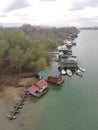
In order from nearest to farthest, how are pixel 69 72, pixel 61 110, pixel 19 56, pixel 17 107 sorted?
pixel 17 107, pixel 61 110, pixel 19 56, pixel 69 72

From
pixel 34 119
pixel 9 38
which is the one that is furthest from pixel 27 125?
pixel 9 38

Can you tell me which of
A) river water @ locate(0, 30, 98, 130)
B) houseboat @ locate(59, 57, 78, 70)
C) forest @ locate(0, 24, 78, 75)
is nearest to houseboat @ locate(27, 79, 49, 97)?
river water @ locate(0, 30, 98, 130)

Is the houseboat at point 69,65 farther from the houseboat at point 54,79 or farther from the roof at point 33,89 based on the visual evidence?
the roof at point 33,89

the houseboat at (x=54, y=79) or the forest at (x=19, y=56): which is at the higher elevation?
the forest at (x=19, y=56)

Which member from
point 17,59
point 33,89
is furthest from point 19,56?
point 33,89

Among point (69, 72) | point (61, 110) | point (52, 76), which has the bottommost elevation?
point (61, 110)

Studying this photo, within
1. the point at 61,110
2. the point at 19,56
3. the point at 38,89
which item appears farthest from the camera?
the point at 19,56

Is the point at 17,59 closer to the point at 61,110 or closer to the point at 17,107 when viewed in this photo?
the point at 17,107

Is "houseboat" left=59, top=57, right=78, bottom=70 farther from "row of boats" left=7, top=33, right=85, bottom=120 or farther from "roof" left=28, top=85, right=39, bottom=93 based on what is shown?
"roof" left=28, top=85, right=39, bottom=93

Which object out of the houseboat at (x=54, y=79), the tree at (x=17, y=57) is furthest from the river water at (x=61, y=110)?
the tree at (x=17, y=57)
